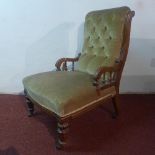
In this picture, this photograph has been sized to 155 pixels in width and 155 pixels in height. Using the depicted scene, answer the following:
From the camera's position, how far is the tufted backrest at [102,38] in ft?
6.69

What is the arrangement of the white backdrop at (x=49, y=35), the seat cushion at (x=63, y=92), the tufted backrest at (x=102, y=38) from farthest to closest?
the white backdrop at (x=49, y=35)
the tufted backrest at (x=102, y=38)
the seat cushion at (x=63, y=92)

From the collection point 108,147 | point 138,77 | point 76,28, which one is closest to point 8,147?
point 108,147

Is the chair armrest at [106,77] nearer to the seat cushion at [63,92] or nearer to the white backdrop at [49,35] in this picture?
the seat cushion at [63,92]

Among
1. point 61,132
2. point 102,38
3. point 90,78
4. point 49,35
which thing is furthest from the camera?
point 49,35

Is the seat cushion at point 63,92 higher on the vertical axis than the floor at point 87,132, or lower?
higher

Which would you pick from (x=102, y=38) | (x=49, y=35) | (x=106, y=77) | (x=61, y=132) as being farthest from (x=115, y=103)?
(x=49, y=35)

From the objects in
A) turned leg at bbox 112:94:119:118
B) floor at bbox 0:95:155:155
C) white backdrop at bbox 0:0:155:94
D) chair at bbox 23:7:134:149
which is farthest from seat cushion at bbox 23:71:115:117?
white backdrop at bbox 0:0:155:94

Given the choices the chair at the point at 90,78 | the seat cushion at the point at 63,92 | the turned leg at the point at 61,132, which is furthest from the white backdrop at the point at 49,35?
the turned leg at the point at 61,132

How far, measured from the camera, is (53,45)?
2.66 m

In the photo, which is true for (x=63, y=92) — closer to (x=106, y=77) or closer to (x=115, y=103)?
(x=106, y=77)

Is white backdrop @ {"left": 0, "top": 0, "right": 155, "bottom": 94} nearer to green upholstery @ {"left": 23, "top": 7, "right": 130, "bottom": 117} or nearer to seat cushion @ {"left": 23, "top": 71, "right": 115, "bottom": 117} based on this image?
green upholstery @ {"left": 23, "top": 7, "right": 130, "bottom": 117}

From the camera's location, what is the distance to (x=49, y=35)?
2.62 meters

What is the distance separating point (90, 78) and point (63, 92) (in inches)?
15.6

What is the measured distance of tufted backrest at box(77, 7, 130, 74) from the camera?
80.3 inches
